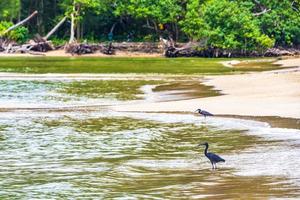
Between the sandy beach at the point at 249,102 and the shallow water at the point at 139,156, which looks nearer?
the shallow water at the point at 139,156

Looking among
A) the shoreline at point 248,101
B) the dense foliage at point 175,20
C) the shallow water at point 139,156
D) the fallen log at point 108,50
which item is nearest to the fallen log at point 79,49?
the fallen log at point 108,50

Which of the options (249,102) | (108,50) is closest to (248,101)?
(249,102)

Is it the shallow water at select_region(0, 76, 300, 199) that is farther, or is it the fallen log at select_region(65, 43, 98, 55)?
the fallen log at select_region(65, 43, 98, 55)

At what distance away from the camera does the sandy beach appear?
20.6 m

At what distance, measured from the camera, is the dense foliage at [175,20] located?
54.1 metres

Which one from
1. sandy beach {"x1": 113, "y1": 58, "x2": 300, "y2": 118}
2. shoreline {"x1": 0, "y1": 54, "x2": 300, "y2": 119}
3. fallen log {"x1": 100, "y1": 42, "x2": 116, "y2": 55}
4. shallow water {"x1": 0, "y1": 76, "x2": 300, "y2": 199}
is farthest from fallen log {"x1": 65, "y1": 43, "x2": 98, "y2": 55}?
shallow water {"x1": 0, "y1": 76, "x2": 300, "y2": 199}

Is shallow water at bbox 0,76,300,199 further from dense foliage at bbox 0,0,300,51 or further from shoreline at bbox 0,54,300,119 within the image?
dense foliage at bbox 0,0,300,51

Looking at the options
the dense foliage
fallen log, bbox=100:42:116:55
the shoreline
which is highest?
the dense foliage

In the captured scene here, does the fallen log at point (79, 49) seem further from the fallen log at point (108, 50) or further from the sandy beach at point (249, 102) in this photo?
the sandy beach at point (249, 102)

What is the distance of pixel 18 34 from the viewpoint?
188 feet

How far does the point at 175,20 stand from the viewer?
186ft

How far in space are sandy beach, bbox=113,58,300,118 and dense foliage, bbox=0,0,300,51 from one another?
24493mm

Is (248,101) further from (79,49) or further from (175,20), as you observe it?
(175,20)

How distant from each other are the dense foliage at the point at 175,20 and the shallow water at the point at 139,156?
107ft
